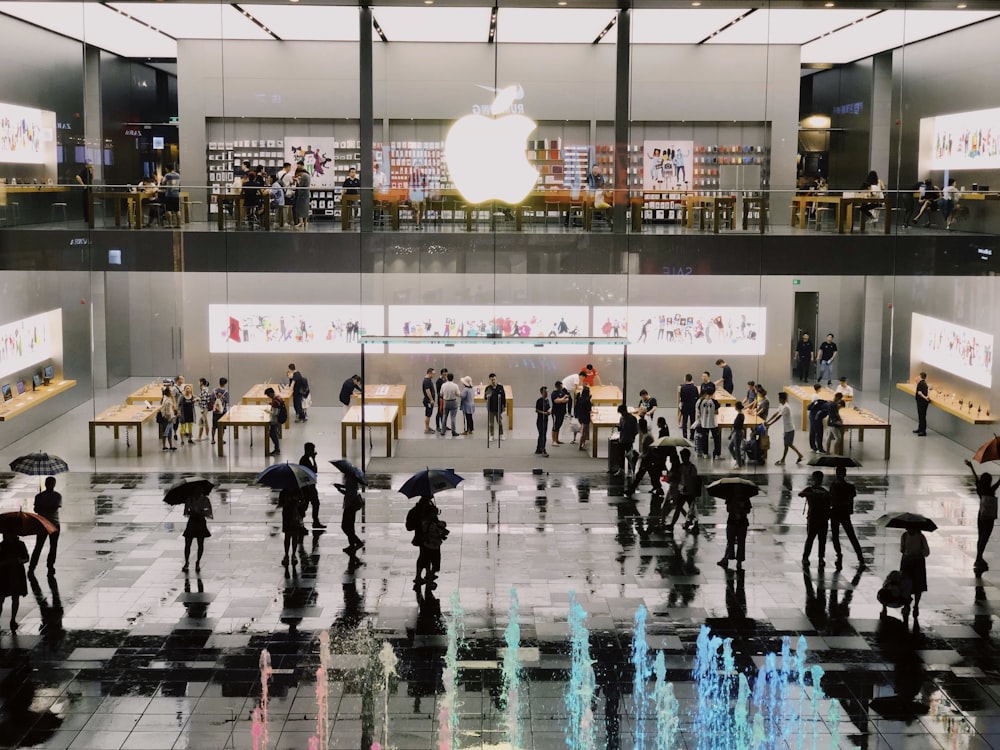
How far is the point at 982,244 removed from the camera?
2134cm

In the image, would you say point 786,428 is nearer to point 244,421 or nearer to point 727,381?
point 727,381

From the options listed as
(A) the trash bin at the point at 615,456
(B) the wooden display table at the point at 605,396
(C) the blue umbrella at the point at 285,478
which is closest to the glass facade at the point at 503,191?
(B) the wooden display table at the point at 605,396

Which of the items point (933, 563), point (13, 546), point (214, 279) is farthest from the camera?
point (214, 279)

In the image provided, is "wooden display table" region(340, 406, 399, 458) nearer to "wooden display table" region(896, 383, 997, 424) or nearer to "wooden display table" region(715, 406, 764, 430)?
"wooden display table" region(715, 406, 764, 430)

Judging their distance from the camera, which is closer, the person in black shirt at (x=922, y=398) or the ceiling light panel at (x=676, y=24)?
the ceiling light panel at (x=676, y=24)

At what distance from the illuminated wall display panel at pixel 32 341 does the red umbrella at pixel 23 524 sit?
9.54 m

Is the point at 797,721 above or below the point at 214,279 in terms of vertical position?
below

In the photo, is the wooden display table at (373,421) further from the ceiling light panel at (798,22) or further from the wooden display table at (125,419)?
the ceiling light panel at (798,22)

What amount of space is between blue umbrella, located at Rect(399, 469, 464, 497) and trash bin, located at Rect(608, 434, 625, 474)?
6.30 metres

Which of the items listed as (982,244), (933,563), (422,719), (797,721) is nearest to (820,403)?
(982,244)

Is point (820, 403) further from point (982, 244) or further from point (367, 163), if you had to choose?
point (367, 163)

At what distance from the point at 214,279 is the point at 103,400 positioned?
3071 mm

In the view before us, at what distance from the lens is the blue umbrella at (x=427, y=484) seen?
1407cm

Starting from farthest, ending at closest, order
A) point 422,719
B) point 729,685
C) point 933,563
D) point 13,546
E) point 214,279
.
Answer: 1. point 214,279
2. point 933,563
3. point 13,546
4. point 729,685
5. point 422,719
